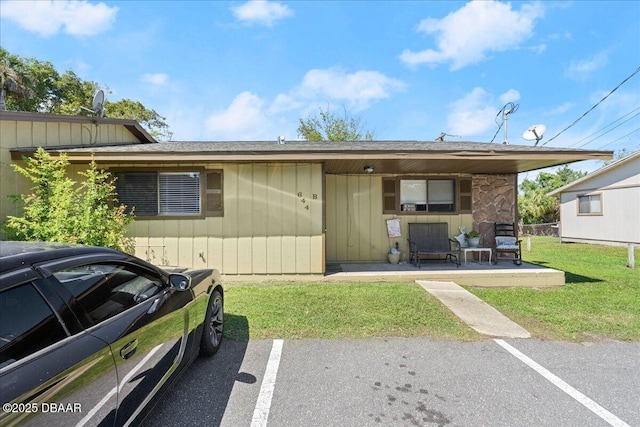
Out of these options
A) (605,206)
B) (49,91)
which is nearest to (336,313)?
(605,206)

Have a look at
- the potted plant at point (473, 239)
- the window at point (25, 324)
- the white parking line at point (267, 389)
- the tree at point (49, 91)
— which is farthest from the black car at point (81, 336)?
the tree at point (49, 91)

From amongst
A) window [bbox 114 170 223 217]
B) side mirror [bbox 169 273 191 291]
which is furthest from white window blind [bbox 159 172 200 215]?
side mirror [bbox 169 273 191 291]

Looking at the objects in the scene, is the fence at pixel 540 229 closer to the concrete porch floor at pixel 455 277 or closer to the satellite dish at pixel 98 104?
the concrete porch floor at pixel 455 277

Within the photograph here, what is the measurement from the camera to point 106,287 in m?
1.84

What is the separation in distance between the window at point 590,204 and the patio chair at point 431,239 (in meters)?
12.0

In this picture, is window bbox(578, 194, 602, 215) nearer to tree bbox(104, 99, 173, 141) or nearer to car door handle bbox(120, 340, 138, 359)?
car door handle bbox(120, 340, 138, 359)

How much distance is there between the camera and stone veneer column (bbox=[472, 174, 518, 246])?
7727mm

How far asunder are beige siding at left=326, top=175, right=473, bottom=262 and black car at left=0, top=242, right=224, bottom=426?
5.64 m

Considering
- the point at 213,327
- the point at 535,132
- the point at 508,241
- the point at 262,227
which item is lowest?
the point at 213,327

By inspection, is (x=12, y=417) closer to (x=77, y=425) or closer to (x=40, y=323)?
(x=77, y=425)

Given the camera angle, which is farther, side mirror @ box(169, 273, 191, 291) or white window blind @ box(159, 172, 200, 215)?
white window blind @ box(159, 172, 200, 215)

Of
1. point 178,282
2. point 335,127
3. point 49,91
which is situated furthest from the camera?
point 335,127

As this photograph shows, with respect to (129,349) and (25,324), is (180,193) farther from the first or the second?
(25,324)

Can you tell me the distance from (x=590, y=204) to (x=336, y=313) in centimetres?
1691
